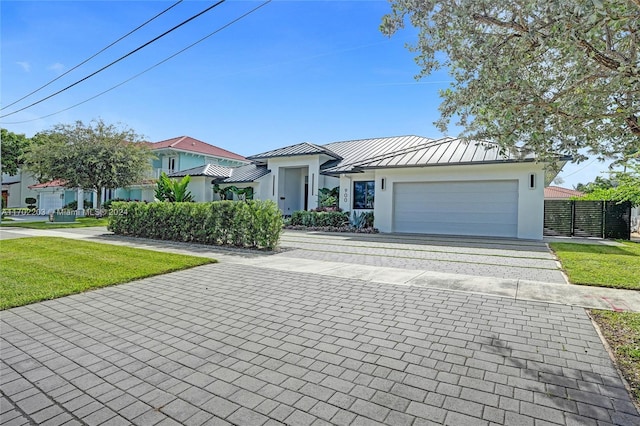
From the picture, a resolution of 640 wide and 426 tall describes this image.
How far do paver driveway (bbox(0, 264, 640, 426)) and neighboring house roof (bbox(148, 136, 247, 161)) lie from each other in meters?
32.3

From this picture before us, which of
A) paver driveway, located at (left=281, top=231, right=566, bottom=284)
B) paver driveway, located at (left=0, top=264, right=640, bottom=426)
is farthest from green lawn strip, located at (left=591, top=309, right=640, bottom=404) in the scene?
paver driveway, located at (left=281, top=231, right=566, bottom=284)

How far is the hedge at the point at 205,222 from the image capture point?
37.2 feet

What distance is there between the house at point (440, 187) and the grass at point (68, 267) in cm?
1060

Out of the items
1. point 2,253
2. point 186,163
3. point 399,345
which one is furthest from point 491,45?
point 186,163

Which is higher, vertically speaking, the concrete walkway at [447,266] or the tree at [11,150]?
the tree at [11,150]

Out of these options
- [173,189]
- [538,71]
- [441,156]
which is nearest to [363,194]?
[441,156]

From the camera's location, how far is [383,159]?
1844cm

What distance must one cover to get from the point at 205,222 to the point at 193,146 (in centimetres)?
2716

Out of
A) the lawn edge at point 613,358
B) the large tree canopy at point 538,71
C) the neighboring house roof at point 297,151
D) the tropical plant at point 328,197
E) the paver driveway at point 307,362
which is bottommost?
the paver driveway at point 307,362

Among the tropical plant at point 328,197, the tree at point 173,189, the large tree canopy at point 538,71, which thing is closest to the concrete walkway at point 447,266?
the large tree canopy at point 538,71

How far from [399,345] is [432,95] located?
4060 mm

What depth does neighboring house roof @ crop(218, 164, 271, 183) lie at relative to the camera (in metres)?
25.1

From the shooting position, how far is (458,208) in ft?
54.1

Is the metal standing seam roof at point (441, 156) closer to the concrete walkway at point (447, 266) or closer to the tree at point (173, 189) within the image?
the concrete walkway at point (447, 266)
